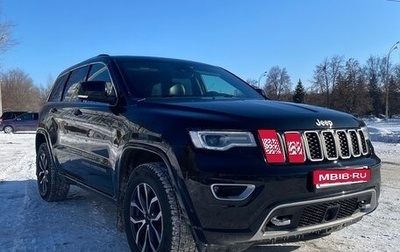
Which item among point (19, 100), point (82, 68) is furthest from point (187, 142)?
point (19, 100)

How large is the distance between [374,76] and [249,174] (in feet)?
316

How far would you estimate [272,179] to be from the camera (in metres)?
2.61

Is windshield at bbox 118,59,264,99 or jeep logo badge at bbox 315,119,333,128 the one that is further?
windshield at bbox 118,59,264,99

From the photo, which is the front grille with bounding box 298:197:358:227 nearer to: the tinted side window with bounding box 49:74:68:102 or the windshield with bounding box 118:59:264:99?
the windshield with bounding box 118:59:264:99

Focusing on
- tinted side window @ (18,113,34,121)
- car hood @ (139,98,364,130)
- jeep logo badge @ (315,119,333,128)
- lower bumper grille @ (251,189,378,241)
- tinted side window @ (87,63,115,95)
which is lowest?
tinted side window @ (18,113,34,121)

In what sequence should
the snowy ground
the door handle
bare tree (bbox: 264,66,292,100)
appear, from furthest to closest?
bare tree (bbox: 264,66,292,100) < the door handle < the snowy ground

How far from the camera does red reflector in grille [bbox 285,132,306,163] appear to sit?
108 inches

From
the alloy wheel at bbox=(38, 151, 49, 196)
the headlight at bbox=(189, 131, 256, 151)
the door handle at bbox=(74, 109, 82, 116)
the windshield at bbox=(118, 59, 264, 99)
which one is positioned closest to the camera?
the headlight at bbox=(189, 131, 256, 151)

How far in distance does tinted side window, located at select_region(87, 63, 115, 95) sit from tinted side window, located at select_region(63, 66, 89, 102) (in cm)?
27

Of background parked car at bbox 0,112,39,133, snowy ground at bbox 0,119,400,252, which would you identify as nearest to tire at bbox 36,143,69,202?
snowy ground at bbox 0,119,400,252

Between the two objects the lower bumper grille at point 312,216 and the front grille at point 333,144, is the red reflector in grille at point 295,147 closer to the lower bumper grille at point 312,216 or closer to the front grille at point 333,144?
the front grille at point 333,144

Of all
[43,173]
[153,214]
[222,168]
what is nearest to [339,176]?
[222,168]

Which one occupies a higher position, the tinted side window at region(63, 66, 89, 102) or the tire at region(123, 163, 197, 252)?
the tinted side window at region(63, 66, 89, 102)

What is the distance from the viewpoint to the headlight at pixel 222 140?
8.82 feet
